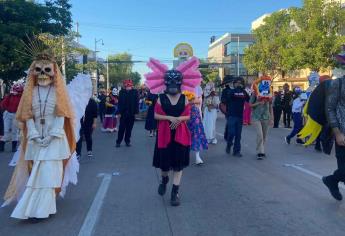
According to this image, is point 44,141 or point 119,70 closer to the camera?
point 44,141

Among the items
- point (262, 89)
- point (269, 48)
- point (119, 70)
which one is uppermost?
point (119, 70)

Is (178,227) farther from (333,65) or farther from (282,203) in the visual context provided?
(333,65)

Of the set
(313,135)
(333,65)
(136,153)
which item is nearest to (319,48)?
(333,65)

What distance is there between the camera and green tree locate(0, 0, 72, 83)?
20656 mm

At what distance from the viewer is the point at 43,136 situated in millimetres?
6270

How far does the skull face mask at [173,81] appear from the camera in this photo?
690cm

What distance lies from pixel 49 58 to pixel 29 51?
1.66 feet

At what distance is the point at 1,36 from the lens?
20.8m

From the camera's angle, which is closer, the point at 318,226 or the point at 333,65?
the point at 318,226

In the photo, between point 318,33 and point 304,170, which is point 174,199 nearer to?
point 304,170

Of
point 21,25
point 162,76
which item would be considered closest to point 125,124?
point 162,76

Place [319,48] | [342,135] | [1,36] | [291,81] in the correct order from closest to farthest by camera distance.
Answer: [342,135] → [1,36] → [319,48] → [291,81]

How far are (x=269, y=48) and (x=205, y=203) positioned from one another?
4373 cm

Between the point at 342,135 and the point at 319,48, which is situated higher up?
the point at 319,48
